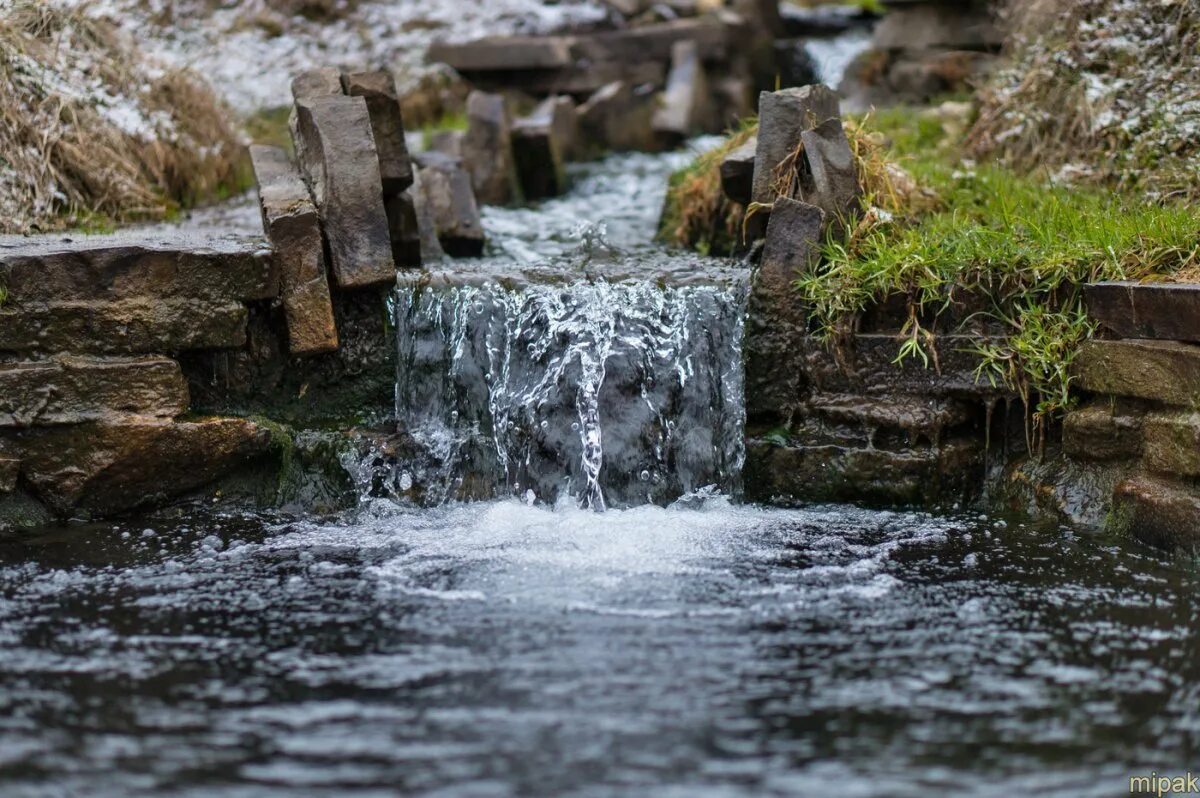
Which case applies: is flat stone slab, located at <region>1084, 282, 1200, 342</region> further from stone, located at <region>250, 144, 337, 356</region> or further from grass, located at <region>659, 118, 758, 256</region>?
stone, located at <region>250, 144, 337, 356</region>

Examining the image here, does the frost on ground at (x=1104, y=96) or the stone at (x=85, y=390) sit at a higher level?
the frost on ground at (x=1104, y=96)

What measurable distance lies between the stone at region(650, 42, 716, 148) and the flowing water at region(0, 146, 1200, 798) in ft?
11.6

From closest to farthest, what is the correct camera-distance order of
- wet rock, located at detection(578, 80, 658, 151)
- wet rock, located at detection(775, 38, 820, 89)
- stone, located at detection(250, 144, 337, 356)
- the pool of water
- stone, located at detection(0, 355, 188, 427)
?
the pool of water < stone, located at detection(0, 355, 188, 427) < stone, located at detection(250, 144, 337, 356) < wet rock, located at detection(578, 80, 658, 151) < wet rock, located at detection(775, 38, 820, 89)

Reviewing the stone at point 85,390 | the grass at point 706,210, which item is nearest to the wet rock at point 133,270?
the stone at point 85,390

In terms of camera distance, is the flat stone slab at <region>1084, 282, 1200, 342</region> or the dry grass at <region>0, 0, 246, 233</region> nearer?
the flat stone slab at <region>1084, 282, 1200, 342</region>

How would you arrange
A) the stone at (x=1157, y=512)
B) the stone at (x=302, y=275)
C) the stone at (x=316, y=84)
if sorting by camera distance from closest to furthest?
1. the stone at (x=1157, y=512)
2. the stone at (x=302, y=275)
3. the stone at (x=316, y=84)

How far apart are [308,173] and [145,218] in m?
1.44

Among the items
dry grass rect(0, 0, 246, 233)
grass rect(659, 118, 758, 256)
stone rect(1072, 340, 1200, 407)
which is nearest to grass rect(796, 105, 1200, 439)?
stone rect(1072, 340, 1200, 407)

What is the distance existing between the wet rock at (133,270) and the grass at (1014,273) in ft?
6.96

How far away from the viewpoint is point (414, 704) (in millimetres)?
2980

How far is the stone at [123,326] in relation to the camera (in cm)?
463

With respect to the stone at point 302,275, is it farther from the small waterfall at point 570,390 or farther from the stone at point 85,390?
the stone at point 85,390

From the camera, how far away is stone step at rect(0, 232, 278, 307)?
4609mm

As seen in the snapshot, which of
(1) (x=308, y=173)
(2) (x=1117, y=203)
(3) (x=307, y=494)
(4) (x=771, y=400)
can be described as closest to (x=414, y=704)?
(3) (x=307, y=494)
